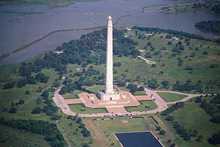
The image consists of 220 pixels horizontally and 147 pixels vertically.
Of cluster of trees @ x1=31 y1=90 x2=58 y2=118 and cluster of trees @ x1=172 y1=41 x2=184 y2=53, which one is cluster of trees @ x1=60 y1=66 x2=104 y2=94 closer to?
cluster of trees @ x1=31 y1=90 x2=58 y2=118

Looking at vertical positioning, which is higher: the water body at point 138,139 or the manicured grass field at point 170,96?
the manicured grass field at point 170,96

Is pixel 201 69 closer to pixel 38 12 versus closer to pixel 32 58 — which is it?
pixel 32 58

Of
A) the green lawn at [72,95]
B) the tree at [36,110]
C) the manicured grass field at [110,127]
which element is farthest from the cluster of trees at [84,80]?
the manicured grass field at [110,127]

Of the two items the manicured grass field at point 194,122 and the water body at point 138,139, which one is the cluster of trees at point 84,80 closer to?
the manicured grass field at point 194,122

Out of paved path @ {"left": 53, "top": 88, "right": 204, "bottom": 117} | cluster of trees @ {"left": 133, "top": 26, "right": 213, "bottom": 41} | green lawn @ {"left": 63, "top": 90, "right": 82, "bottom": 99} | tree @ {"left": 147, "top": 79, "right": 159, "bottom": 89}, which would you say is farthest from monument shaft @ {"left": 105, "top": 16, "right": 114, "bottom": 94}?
cluster of trees @ {"left": 133, "top": 26, "right": 213, "bottom": 41}

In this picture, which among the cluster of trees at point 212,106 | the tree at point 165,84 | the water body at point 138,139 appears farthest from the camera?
the tree at point 165,84

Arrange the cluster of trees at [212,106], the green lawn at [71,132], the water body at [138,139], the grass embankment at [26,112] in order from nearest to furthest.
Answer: the grass embankment at [26,112] → the green lawn at [71,132] → the water body at [138,139] → the cluster of trees at [212,106]

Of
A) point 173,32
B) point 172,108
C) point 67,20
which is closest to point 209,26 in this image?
point 173,32
